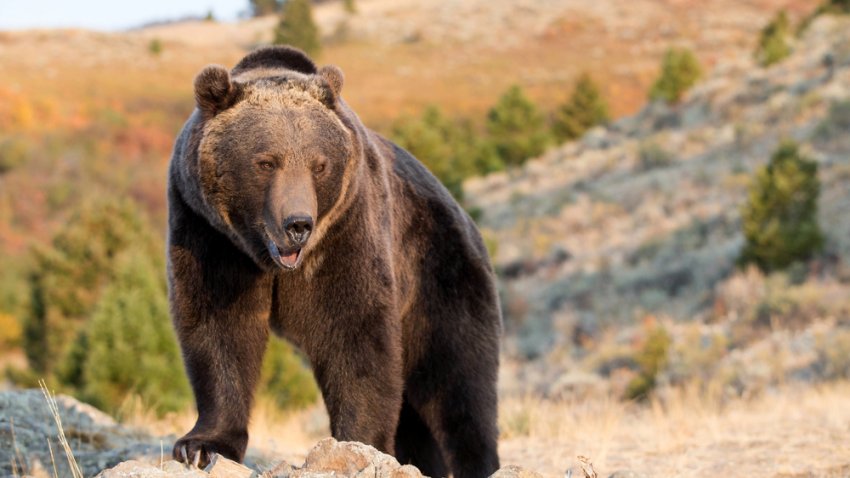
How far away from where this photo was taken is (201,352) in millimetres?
4270

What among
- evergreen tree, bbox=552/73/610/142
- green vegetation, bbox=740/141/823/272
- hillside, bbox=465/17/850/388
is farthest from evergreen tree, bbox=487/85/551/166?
green vegetation, bbox=740/141/823/272

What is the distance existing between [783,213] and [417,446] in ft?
49.8

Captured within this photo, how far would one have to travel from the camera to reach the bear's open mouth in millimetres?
3803

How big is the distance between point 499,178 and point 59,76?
3656 cm

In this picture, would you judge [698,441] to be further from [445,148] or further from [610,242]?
[445,148]

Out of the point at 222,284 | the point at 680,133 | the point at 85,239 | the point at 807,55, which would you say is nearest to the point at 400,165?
the point at 222,284

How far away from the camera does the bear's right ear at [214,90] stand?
4.06 meters

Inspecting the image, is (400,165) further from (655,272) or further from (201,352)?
(655,272)

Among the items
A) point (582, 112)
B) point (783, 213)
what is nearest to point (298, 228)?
point (783, 213)

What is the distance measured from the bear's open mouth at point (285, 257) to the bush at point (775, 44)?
1322 inches

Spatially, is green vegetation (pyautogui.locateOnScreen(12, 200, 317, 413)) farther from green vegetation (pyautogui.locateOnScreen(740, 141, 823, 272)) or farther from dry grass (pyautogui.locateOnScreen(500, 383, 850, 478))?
green vegetation (pyautogui.locateOnScreen(740, 141, 823, 272))

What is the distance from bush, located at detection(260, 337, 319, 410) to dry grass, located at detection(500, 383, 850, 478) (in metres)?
5.19

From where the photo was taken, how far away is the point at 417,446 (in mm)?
5457

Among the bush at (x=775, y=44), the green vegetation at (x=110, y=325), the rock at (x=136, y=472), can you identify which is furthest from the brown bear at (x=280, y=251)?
the bush at (x=775, y=44)
